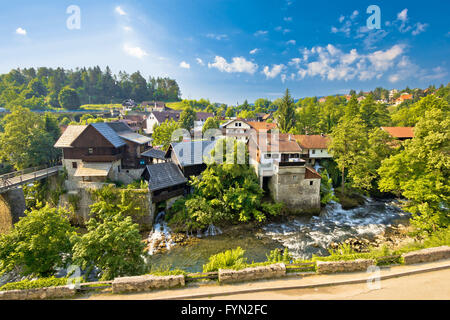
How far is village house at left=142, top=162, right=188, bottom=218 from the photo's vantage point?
22.8 metres

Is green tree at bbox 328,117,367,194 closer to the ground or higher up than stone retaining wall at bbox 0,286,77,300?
higher up

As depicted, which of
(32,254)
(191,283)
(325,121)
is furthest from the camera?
(325,121)

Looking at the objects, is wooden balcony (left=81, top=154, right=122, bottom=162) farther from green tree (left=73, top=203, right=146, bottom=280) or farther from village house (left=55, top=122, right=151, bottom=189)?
green tree (left=73, top=203, right=146, bottom=280)

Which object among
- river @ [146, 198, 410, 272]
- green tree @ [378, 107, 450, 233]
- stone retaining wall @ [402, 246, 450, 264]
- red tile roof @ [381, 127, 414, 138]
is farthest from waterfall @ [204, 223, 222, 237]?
red tile roof @ [381, 127, 414, 138]

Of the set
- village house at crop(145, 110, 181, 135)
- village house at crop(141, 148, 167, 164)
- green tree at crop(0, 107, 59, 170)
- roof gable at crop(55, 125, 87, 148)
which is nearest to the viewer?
roof gable at crop(55, 125, 87, 148)

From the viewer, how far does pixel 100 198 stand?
21953 mm

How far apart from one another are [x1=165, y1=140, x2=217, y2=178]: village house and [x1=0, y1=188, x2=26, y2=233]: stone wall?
16157 mm

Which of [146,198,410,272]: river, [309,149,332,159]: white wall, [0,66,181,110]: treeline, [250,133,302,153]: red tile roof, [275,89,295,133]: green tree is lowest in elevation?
[146,198,410,272]: river

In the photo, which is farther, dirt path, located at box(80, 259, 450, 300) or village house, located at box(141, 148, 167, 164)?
village house, located at box(141, 148, 167, 164)

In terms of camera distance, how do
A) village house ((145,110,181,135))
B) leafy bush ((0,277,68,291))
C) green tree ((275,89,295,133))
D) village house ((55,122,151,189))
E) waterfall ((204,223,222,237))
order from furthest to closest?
village house ((145,110,181,135)), green tree ((275,89,295,133)), village house ((55,122,151,189)), waterfall ((204,223,222,237)), leafy bush ((0,277,68,291))

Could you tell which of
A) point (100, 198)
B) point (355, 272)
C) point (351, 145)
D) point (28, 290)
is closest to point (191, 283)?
point (28, 290)

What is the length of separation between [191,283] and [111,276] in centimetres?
460
